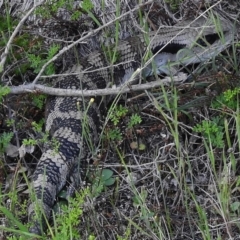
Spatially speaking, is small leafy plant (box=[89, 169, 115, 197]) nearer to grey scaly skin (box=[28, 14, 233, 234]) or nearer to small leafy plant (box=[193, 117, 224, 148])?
grey scaly skin (box=[28, 14, 233, 234])

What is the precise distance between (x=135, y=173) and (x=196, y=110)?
622 millimetres

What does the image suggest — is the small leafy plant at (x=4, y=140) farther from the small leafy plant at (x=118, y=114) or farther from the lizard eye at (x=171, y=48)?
the lizard eye at (x=171, y=48)

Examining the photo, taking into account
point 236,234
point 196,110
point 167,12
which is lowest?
point 236,234

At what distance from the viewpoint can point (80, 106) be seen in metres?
4.62

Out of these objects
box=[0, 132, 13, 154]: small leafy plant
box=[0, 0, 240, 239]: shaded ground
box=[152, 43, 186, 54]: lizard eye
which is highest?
box=[0, 132, 13, 154]: small leafy plant

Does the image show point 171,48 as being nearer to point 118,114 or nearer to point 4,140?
point 118,114

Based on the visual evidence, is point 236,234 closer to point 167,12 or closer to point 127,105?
point 127,105

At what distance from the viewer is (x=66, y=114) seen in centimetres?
457

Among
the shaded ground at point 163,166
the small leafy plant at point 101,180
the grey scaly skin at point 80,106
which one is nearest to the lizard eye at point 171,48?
the grey scaly skin at point 80,106

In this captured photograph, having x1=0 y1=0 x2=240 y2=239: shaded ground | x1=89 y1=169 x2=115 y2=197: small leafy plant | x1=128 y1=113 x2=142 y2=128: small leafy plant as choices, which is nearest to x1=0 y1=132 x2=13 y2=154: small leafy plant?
x1=0 y1=0 x2=240 y2=239: shaded ground

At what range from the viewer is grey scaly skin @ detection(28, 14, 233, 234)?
397 cm

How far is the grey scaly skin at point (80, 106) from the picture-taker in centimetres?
397

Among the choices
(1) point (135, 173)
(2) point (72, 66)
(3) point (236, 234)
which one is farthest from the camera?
(2) point (72, 66)

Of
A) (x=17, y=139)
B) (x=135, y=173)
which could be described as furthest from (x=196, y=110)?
(x=17, y=139)
